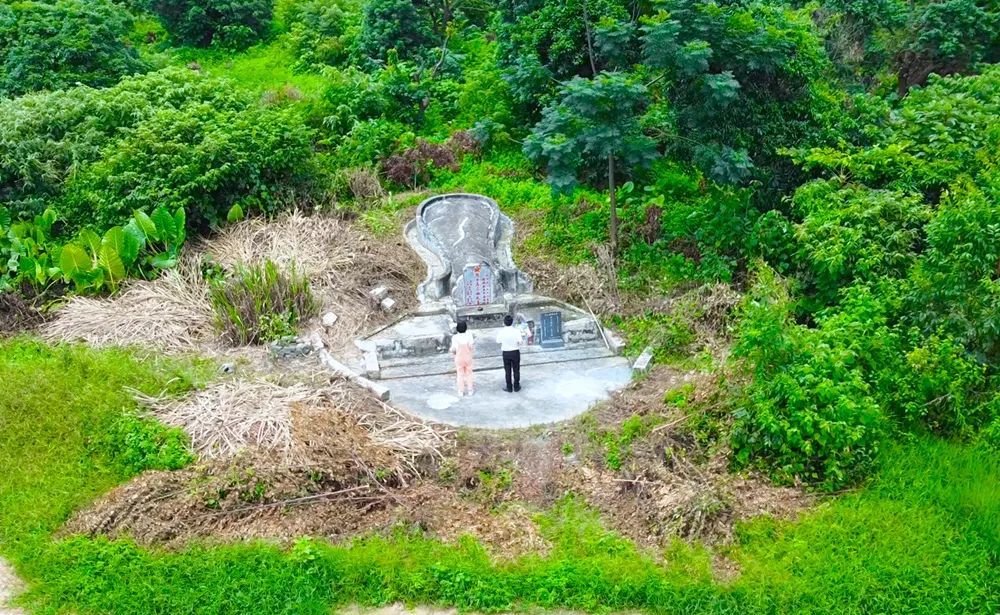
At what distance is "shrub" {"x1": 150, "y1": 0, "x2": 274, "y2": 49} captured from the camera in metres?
26.8

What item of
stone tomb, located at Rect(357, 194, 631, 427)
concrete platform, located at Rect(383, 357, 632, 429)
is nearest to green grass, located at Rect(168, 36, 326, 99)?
stone tomb, located at Rect(357, 194, 631, 427)

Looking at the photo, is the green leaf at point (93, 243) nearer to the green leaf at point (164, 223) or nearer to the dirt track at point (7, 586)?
the green leaf at point (164, 223)

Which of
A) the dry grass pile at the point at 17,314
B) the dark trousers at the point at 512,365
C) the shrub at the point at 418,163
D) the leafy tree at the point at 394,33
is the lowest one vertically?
the dark trousers at the point at 512,365

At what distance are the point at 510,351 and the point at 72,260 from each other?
7.26 meters

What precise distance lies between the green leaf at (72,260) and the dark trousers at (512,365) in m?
7.03

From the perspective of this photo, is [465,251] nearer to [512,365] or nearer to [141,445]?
[512,365]

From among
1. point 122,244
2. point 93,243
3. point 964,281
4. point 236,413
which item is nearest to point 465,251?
point 122,244

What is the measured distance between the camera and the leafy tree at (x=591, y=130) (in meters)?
13.2

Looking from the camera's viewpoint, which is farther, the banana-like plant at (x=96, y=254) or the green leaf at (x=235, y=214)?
the green leaf at (x=235, y=214)

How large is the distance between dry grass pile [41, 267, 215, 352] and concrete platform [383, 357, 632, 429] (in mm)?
Answer: 3125

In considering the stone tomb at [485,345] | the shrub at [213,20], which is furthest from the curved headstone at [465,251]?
the shrub at [213,20]

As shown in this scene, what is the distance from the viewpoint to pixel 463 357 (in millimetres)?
11133

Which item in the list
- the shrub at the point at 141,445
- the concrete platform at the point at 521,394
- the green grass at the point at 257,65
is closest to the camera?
the shrub at the point at 141,445

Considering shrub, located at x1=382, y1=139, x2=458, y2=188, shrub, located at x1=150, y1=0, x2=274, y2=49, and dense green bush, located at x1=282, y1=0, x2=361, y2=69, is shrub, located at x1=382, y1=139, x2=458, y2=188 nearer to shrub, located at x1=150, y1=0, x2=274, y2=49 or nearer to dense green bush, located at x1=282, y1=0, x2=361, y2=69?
dense green bush, located at x1=282, y1=0, x2=361, y2=69
